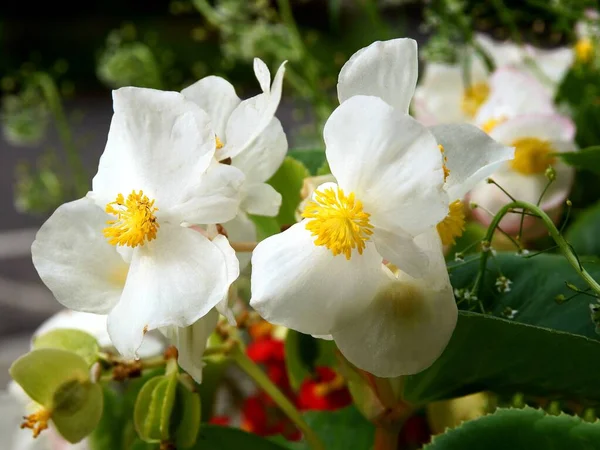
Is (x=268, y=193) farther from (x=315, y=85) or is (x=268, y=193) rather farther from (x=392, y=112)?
(x=315, y=85)

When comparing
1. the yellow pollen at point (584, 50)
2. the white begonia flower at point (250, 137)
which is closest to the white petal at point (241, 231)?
the white begonia flower at point (250, 137)

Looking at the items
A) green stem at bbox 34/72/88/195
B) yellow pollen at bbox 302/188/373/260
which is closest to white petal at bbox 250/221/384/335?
yellow pollen at bbox 302/188/373/260

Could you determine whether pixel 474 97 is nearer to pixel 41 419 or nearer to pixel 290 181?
pixel 290 181

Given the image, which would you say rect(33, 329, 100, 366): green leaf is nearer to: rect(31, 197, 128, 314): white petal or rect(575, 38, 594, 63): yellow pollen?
rect(31, 197, 128, 314): white petal

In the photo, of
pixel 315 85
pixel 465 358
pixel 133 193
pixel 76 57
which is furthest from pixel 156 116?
pixel 76 57

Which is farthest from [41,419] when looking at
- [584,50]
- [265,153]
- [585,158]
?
[584,50]
